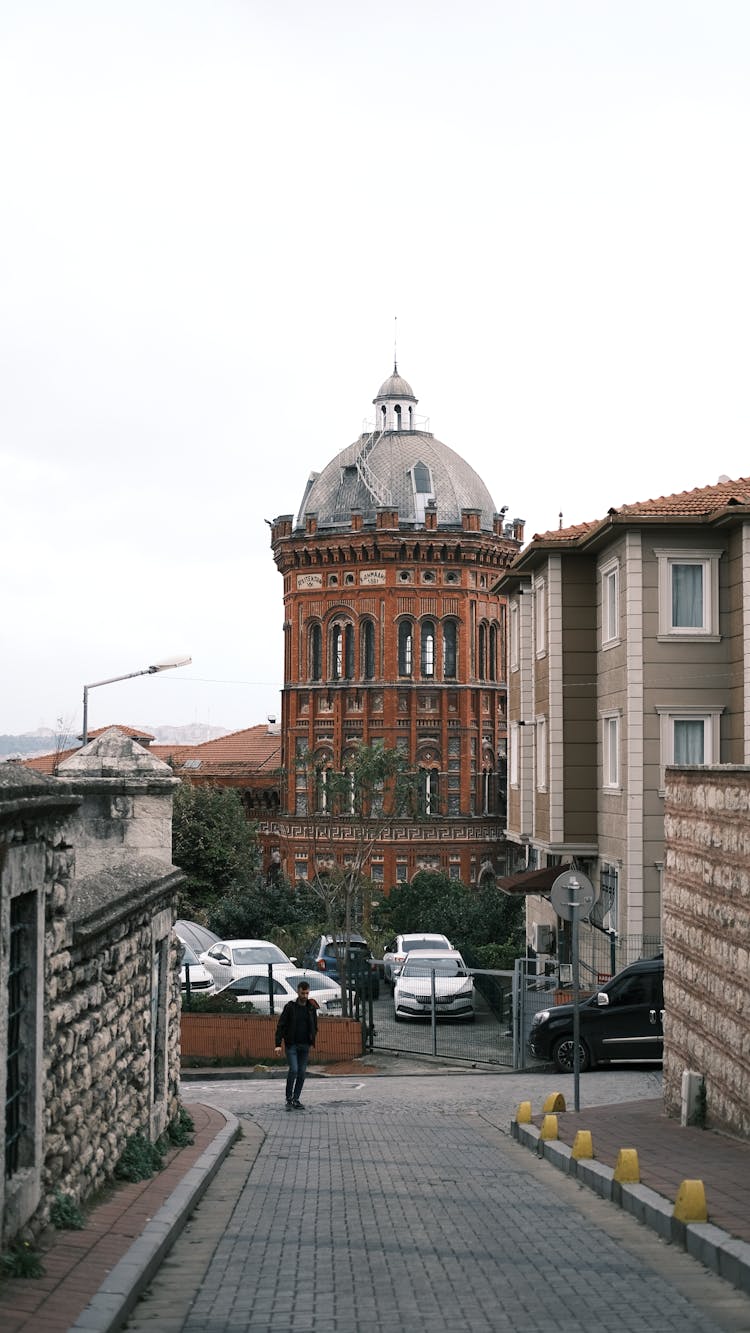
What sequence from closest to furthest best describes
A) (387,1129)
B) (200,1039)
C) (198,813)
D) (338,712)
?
(387,1129) → (200,1039) → (198,813) → (338,712)

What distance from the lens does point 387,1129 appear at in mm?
16812

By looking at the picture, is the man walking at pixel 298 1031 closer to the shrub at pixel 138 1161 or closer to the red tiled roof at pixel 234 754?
the shrub at pixel 138 1161

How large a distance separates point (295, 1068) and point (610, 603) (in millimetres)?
13764

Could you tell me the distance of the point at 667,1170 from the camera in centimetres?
1198

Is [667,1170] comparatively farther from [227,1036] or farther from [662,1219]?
[227,1036]

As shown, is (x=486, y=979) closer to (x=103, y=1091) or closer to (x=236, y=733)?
(x=103, y=1091)

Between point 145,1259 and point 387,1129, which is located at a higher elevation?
point 145,1259

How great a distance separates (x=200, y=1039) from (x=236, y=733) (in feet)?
202

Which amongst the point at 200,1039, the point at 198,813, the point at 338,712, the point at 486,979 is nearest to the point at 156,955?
the point at 200,1039

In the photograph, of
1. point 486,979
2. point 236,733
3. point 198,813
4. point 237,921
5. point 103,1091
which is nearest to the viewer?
point 103,1091

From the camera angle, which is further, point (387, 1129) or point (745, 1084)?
point (387, 1129)

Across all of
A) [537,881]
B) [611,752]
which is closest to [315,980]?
[537,881]

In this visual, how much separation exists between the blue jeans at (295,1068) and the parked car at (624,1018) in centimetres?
485

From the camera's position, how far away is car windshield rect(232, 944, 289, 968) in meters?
34.0
